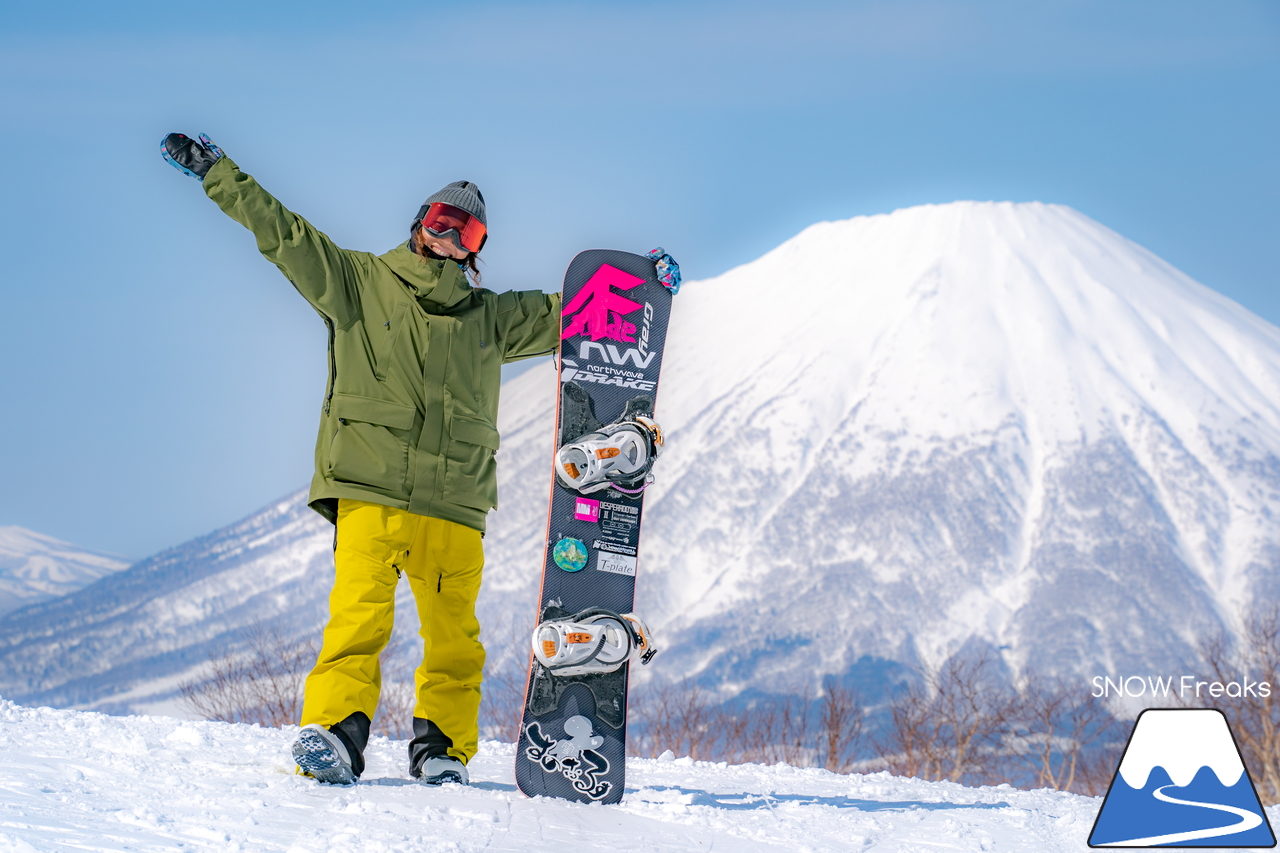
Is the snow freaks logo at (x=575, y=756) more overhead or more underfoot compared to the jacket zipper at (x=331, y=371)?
more underfoot

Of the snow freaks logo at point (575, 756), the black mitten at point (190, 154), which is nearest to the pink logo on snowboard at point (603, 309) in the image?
the black mitten at point (190, 154)

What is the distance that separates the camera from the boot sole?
13.9 feet

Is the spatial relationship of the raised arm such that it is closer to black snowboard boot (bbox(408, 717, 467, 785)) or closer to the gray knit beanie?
the gray knit beanie

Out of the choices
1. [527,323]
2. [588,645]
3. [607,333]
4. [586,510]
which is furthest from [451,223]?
[588,645]

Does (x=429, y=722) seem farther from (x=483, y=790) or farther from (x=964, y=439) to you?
(x=964, y=439)

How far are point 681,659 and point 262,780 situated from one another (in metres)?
90.7

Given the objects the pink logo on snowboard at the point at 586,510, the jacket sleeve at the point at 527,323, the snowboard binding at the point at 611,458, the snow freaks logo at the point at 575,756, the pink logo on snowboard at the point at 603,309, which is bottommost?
the snow freaks logo at the point at 575,756

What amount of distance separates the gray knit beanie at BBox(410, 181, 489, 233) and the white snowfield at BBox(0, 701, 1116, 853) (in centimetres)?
244

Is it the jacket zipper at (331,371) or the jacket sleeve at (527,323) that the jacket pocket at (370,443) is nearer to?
the jacket zipper at (331,371)

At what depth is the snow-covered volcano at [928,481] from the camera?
3625 inches

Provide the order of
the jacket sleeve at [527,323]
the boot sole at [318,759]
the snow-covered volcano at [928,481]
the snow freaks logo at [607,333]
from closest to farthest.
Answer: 1. the boot sole at [318,759]
2. the jacket sleeve at [527,323]
3. the snow freaks logo at [607,333]
4. the snow-covered volcano at [928,481]

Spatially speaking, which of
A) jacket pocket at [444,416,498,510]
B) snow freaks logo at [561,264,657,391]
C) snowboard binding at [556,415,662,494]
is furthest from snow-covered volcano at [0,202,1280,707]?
jacket pocket at [444,416,498,510]

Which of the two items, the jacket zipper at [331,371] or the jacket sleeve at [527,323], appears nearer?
the jacket zipper at [331,371]

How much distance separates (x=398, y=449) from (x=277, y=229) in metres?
1.02
